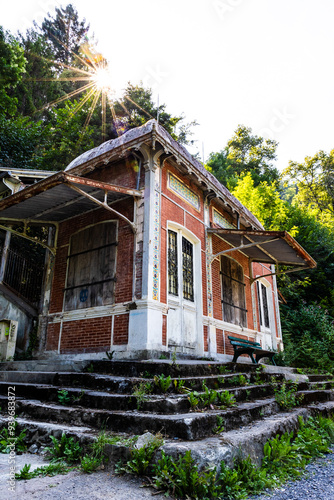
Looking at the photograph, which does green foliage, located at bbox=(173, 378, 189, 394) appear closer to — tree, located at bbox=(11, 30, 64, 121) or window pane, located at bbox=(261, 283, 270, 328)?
window pane, located at bbox=(261, 283, 270, 328)

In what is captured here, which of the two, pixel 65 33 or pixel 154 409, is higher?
pixel 65 33

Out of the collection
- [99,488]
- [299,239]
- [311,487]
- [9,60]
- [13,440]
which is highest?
[9,60]

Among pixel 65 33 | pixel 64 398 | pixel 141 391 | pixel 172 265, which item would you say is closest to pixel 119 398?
pixel 141 391

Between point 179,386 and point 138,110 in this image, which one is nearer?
point 179,386

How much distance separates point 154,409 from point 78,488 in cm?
122

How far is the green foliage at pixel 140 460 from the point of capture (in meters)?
2.68

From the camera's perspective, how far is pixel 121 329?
6660mm

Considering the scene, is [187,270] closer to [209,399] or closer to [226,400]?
[226,400]

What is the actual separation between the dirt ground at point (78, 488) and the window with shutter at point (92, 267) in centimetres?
446

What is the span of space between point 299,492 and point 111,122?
1759 cm

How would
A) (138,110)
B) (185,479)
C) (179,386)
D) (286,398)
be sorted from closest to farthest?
1. (185,479)
2. (179,386)
3. (286,398)
4. (138,110)

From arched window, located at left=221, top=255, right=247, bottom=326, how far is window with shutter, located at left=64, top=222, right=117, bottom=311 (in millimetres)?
3628

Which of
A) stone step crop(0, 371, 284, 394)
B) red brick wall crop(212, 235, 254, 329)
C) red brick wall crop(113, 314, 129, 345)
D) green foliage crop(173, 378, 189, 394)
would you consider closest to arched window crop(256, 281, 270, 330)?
red brick wall crop(212, 235, 254, 329)

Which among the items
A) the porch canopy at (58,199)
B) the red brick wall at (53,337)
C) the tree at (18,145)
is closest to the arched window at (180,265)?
the porch canopy at (58,199)
